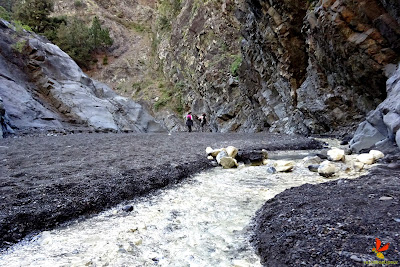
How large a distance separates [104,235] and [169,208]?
3.03 ft

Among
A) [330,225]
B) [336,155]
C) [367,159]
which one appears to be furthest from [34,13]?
[330,225]

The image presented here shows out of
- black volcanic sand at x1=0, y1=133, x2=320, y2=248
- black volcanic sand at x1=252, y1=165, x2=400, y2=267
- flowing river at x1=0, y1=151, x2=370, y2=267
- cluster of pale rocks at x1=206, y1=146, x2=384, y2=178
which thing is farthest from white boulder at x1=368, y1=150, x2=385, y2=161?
black volcanic sand at x1=0, y1=133, x2=320, y2=248

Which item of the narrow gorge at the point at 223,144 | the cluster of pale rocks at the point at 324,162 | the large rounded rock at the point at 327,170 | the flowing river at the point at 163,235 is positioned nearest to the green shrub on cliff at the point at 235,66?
the narrow gorge at the point at 223,144

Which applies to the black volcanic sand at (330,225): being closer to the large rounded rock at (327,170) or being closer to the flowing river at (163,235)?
the flowing river at (163,235)

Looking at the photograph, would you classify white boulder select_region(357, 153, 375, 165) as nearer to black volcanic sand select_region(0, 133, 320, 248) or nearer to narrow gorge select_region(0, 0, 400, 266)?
narrow gorge select_region(0, 0, 400, 266)

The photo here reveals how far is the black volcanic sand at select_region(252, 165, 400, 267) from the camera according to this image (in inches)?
69.1

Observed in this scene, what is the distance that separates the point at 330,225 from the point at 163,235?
1.57 meters

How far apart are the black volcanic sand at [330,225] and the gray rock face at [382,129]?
273 centimetres

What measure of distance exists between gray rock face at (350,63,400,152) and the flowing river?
3211 mm

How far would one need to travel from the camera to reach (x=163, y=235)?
256 centimetres

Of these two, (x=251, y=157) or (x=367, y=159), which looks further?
(x=251, y=157)

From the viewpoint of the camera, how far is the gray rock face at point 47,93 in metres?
15.3
